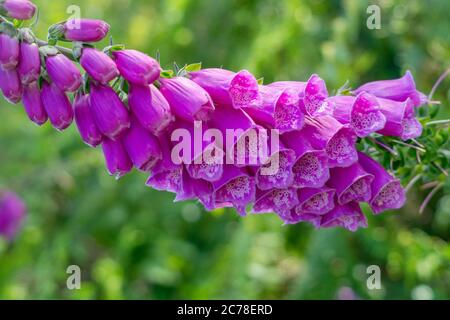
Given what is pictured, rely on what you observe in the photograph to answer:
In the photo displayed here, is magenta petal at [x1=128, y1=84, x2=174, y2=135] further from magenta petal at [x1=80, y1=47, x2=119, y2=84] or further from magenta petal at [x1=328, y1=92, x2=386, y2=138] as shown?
magenta petal at [x1=328, y1=92, x2=386, y2=138]

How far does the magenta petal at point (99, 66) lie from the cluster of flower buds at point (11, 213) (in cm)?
326

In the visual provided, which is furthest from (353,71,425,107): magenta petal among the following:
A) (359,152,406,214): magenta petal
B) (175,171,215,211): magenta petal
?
(175,171,215,211): magenta petal

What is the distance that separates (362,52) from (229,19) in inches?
37.1

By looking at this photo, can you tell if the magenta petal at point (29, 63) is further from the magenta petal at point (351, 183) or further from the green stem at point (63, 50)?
the magenta petal at point (351, 183)

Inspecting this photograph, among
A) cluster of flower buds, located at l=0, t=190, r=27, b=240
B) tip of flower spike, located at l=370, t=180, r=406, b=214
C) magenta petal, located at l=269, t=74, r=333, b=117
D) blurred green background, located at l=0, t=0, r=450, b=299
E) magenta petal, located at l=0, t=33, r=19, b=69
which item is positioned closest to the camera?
magenta petal, located at l=0, t=33, r=19, b=69

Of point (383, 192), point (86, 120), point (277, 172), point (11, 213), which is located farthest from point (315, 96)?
point (11, 213)

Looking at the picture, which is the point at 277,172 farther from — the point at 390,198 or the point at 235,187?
the point at 390,198

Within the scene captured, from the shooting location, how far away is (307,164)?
5.43 ft

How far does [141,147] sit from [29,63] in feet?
1.08

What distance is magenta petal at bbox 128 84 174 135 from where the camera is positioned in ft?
5.20

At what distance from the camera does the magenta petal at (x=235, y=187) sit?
Result: 1.62 meters

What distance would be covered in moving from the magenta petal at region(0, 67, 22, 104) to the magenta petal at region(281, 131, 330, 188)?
0.67 meters

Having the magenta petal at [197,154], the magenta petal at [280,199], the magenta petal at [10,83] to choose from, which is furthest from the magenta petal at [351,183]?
the magenta petal at [10,83]

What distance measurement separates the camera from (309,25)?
4.11 metres
